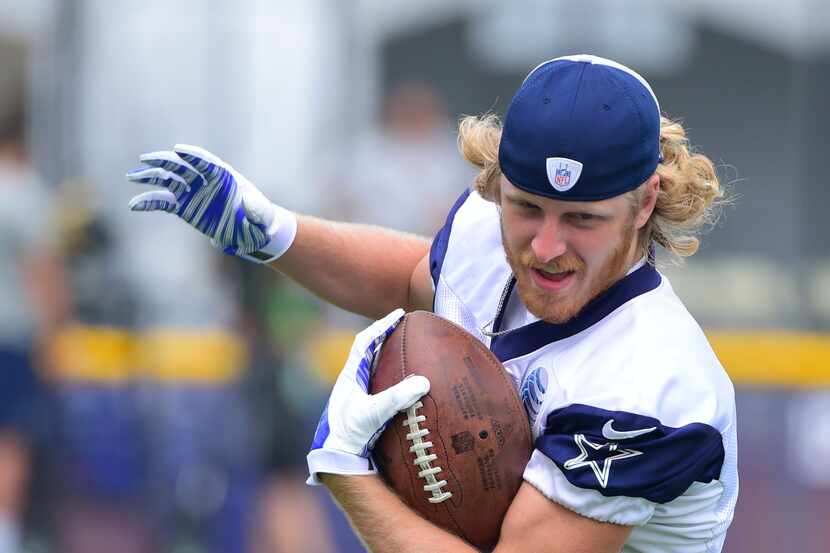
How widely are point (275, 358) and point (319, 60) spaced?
175 cm

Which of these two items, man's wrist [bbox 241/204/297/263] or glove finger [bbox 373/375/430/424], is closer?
glove finger [bbox 373/375/430/424]

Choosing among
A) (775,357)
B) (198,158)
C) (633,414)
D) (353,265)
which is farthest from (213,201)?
(775,357)

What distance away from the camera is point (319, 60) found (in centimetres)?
702

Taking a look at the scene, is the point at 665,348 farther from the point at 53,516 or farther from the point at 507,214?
the point at 53,516

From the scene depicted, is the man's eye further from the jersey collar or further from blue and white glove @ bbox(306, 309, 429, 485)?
blue and white glove @ bbox(306, 309, 429, 485)

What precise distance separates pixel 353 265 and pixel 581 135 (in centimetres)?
75

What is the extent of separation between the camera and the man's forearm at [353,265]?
304cm

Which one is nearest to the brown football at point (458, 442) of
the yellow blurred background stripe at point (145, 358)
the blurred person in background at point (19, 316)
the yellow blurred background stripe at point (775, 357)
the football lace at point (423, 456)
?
the football lace at point (423, 456)

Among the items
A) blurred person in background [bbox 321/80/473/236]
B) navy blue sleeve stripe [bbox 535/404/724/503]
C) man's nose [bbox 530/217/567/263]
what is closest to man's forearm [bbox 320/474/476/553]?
navy blue sleeve stripe [bbox 535/404/724/503]

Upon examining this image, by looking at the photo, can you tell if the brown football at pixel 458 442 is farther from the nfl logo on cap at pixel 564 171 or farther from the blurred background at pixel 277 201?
the blurred background at pixel 277 201

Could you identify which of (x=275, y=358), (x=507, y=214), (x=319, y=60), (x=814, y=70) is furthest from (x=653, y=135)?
(x=814, y=70)

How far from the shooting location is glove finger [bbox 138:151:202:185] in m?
2.80

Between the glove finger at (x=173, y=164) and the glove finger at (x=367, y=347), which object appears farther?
the glove finger at (x=173, y=164)

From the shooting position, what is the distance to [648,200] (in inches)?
103
